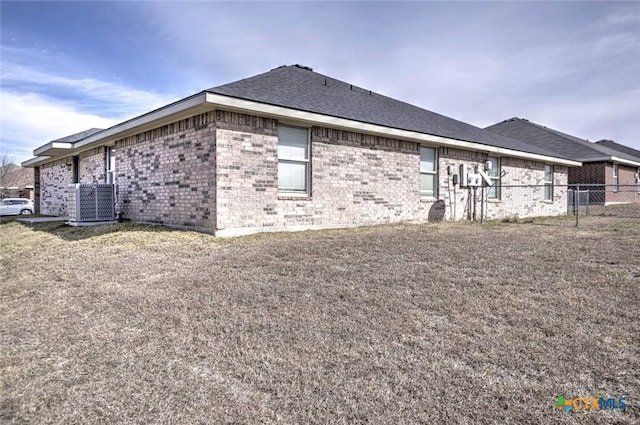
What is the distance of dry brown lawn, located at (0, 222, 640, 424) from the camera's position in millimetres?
2090

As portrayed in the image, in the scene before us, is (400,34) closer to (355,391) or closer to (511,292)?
(511,292)

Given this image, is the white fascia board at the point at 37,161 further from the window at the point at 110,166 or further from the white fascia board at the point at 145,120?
the window at the point at 110,166

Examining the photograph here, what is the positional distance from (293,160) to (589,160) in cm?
2085

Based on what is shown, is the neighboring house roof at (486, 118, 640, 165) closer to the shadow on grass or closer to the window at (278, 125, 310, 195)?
the window at (278, 125, 310, 195)

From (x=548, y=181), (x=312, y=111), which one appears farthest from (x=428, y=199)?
(x=548, y=181)

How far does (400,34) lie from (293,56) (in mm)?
4598

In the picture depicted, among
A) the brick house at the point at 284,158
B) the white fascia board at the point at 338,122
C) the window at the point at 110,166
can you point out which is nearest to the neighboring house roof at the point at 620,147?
the white fascia board at the point at 338,122

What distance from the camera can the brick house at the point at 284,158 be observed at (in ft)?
25.1

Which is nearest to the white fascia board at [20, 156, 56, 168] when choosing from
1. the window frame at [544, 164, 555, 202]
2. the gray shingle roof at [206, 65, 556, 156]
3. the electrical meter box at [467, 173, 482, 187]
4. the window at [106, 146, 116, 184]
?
the window at [106, 146, 116, 184]

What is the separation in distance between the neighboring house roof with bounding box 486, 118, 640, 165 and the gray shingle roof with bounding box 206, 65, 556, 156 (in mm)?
8941

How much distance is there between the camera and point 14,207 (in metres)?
24.3

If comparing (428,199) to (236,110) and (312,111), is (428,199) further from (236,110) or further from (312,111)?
(236,110)

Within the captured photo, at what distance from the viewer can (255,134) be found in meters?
7.93

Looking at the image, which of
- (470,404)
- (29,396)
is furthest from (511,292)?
(29,396)
